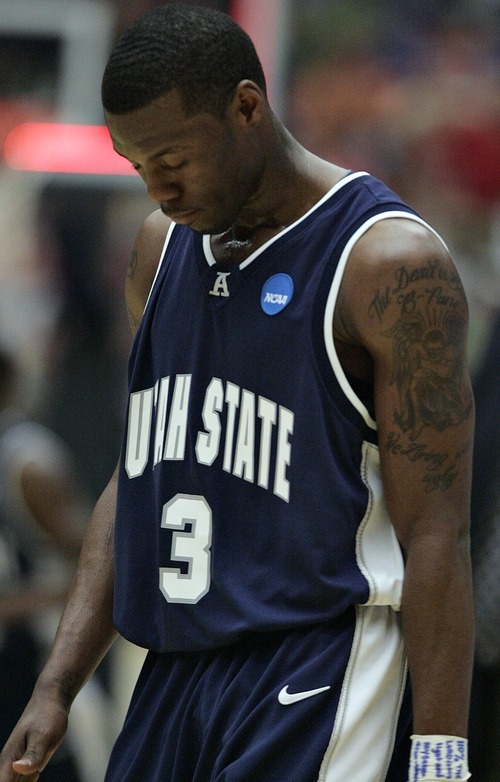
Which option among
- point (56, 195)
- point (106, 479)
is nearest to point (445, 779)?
point (106, 479)

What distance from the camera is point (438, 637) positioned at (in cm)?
260

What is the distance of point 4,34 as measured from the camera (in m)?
→ 7.68

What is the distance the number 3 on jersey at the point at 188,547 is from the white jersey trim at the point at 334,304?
0.38 m

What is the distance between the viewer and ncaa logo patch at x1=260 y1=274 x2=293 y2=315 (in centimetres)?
272

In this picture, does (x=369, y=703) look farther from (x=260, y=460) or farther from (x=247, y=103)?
(x=247, y=103)

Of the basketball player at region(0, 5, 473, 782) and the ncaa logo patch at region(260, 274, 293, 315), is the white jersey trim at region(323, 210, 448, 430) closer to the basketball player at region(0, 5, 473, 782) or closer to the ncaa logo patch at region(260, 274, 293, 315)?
the basketball player at region(0, 5, 473, 782)


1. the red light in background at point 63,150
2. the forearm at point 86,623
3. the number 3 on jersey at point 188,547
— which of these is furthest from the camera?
the red light in background at point 63,150

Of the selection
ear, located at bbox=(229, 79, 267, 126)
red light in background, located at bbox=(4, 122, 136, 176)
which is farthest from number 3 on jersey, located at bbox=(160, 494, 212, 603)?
red light in background, located at bbox=(4, 122, 136, 176)

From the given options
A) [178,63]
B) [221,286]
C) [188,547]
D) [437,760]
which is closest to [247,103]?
[178,63]

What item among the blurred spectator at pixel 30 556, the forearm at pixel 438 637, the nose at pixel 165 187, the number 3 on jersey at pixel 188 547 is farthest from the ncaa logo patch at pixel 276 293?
the blurred spectator at pixel 30 556

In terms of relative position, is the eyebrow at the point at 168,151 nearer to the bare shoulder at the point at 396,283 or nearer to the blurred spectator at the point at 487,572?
the bare shoulder at the point at 396,283

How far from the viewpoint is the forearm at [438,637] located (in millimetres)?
2584

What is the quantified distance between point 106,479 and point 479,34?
12.5ft

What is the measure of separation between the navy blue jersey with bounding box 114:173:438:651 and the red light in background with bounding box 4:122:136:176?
4.52 m
